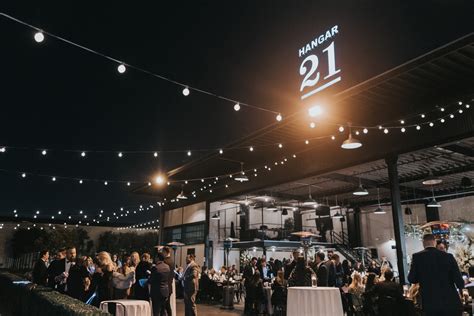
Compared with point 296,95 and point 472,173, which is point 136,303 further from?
point 472,173

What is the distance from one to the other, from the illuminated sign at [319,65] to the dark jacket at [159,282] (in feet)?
20.2

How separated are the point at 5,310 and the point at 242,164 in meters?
9.25

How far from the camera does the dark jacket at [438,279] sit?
3.58 meters

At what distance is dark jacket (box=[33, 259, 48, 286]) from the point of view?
675 cm

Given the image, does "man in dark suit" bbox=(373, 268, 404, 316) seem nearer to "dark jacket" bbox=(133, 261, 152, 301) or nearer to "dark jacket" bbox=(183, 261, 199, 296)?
"dark jacket" bbox=(183, 261, 199, 296)

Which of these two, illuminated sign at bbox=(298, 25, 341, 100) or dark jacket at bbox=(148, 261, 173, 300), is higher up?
illuminated sign at bbox=(298, 25, 341, 100)

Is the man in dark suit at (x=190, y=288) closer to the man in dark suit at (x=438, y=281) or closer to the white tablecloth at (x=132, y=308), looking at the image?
the white tablecloth at (x=132, y=308)

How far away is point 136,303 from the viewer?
453cm

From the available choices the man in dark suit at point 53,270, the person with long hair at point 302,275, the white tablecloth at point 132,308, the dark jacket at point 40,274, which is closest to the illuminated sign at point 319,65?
the person with long hair at point 302,275

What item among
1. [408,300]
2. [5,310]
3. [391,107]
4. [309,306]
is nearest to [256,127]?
[391,107]

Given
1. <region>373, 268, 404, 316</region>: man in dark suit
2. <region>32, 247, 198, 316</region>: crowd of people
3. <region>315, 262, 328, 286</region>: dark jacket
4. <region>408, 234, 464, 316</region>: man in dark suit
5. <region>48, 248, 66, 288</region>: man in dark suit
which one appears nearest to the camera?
<region>408, 234, 464, 316</region>: man in dark suit

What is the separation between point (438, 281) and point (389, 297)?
193cm

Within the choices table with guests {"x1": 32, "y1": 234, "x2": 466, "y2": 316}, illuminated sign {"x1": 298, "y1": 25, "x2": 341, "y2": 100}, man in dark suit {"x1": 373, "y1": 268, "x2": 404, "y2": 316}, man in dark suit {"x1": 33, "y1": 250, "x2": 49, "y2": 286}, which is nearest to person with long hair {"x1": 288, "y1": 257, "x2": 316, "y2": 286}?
table with guests {"x1": 32, "y1": 234, "x2": 466, "y2": 316}

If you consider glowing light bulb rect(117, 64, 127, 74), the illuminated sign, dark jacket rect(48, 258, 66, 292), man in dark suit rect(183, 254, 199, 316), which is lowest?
man in dark suit rect(183, 254, 199, 316)
